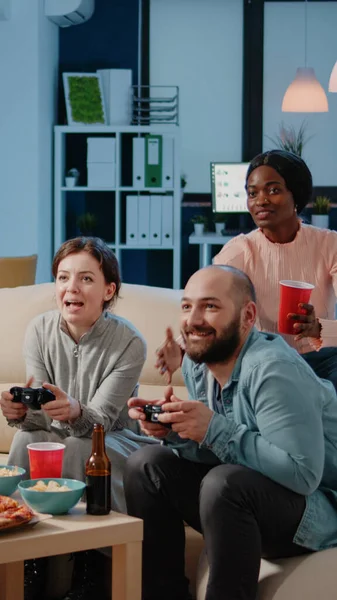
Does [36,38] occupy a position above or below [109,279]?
above

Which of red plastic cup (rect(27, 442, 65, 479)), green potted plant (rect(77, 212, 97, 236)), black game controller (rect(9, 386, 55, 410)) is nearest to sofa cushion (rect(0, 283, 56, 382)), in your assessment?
black game controller (rect(9, 386, 55, 410))

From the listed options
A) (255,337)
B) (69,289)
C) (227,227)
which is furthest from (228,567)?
(227,227)

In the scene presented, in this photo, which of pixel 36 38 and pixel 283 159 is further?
pixel 36 38

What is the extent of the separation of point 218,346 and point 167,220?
4.88m

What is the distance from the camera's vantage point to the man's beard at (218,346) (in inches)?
92.0

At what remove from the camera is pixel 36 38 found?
6.71m

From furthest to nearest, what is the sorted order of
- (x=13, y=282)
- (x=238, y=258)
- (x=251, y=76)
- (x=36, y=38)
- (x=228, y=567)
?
(x=251, y=76)
(x=36, y=38)
(x=13, y=282)
(x=238, y=258)
(x=228, y=567)

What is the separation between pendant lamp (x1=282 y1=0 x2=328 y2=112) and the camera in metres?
7.03

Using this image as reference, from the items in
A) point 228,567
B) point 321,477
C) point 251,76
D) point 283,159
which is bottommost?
point 228,567

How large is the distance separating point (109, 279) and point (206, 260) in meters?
4.38

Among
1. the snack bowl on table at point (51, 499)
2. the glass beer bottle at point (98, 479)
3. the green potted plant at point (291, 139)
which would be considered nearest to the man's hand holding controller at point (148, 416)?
the glass beer bottle at point (98, 479)

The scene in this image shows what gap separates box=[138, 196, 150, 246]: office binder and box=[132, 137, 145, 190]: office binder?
0.10 metres

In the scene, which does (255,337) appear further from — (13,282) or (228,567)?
(13,282)

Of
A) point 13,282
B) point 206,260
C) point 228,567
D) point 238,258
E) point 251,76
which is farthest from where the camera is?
point 251,76
